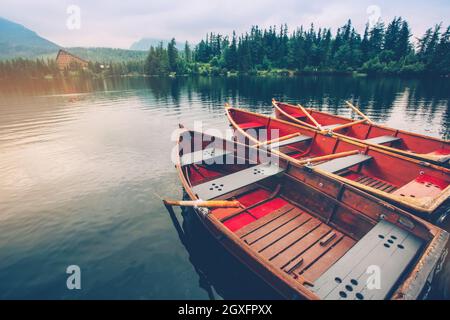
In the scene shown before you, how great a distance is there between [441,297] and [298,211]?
367 cm

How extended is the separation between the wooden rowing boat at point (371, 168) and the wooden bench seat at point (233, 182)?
0.83 m

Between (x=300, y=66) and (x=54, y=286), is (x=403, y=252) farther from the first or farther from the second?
(x=300, y=66)

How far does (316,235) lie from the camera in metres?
6.37

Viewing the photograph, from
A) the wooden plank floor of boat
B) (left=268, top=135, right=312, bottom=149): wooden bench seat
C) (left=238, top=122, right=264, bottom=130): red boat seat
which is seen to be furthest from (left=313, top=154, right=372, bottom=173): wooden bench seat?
(left=238, top=122, right=264, bottom=130): red boat seat

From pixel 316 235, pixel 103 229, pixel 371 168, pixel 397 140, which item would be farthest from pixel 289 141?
pixel 103 229

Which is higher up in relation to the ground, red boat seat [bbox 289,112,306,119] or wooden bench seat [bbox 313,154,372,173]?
red boat seat [bbox 289,112,306,119]

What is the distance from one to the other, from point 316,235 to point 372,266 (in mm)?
1789

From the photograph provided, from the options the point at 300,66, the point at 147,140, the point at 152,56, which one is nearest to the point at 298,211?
the point at 147,140

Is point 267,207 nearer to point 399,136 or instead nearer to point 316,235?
point 316,235

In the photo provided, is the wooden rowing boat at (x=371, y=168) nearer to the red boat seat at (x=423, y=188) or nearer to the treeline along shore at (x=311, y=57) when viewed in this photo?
the red boat seat at (x=423, y=188)

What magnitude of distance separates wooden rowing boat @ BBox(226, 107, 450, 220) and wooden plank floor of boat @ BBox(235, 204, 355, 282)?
5.42 feet

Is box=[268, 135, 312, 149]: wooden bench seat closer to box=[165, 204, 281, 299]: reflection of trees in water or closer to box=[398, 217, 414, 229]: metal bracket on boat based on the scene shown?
box=[165, 204, 281, 299]: reflection of trees in water

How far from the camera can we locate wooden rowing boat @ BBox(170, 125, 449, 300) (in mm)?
4266

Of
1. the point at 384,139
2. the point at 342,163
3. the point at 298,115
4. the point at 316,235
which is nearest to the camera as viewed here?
the point at 316,235
